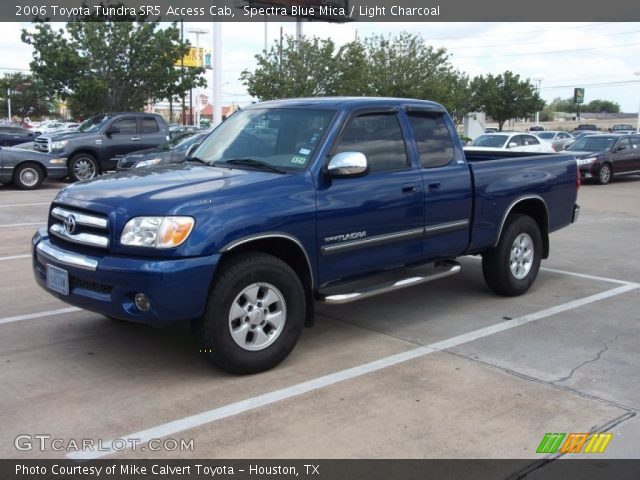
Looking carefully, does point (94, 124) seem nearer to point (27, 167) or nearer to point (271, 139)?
point (27, 167)

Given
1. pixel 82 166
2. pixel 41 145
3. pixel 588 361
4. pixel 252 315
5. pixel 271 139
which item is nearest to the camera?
pixel 252 315

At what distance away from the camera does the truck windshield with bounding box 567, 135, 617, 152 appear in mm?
21688

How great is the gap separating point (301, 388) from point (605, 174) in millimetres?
19331

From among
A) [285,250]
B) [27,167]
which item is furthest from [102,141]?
[285,250]

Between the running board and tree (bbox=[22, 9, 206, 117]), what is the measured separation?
23.2 meters

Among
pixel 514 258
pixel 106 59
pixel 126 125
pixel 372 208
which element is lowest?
pixel 514 258

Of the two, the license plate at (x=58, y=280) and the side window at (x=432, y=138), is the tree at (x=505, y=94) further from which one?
the license plate at (x=58, y=280)

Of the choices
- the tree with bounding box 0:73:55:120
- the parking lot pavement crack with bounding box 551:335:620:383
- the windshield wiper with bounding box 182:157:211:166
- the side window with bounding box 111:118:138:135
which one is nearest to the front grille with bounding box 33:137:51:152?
the side window with bounding box 111:118:138:135

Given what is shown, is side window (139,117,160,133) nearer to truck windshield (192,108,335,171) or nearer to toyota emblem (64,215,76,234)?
truck windshield (192,108,335,171)

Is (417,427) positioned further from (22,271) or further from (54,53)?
(54,53)

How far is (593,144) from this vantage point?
22.0 m

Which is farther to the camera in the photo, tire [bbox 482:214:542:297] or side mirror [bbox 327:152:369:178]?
tire [bbox 482:214:542:297]
